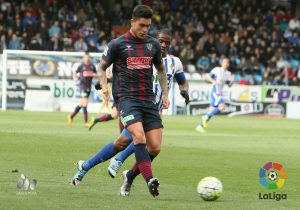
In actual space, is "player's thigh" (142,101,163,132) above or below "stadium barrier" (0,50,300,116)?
above

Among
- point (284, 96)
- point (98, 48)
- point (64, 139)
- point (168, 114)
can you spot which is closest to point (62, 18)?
point (98, 48)

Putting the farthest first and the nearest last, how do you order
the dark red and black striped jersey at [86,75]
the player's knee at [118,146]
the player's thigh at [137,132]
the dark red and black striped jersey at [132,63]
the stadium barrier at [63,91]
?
the stadium barrier at [63,91], the dark red and black striped jersey at [86,75], the player's knee at [118,146], the dark red and black striped jersey at [132,63], the player's thigh at [137,132]

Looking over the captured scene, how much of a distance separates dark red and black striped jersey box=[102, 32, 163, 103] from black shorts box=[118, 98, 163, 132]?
0.07 meters

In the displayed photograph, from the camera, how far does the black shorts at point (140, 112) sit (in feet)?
33.5

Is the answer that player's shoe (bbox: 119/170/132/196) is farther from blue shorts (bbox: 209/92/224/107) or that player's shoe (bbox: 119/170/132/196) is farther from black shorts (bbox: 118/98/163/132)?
blue shorts (bbox: 209/92/224/107)

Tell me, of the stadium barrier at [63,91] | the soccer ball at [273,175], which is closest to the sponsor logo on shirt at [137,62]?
the soccer ball at [273,175]

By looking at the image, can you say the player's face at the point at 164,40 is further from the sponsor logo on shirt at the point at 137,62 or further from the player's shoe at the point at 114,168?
the player's shoe at the point at 114,168

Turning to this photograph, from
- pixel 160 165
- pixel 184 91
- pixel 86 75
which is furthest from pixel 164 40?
pixel 86 75

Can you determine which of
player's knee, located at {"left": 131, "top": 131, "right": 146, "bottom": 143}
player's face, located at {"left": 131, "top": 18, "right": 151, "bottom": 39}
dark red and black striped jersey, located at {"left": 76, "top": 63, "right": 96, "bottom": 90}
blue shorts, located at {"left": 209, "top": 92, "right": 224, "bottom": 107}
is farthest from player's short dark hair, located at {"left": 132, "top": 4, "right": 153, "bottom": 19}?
dark red and black striped jersey, located at {"left": 76, "top": 63, "right": 96, "bottom": 90}

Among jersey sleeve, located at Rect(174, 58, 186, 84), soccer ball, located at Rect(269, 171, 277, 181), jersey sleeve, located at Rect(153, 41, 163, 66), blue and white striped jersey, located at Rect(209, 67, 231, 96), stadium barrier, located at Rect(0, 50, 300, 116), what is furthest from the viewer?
stadium barrier, located at Rect(0, 50, 300, 116)

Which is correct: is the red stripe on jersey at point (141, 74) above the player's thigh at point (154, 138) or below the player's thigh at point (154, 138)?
above

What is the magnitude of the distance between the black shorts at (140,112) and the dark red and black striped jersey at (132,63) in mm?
66

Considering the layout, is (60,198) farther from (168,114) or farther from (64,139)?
(168,114)

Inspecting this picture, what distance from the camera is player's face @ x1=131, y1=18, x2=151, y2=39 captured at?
33.0ft
